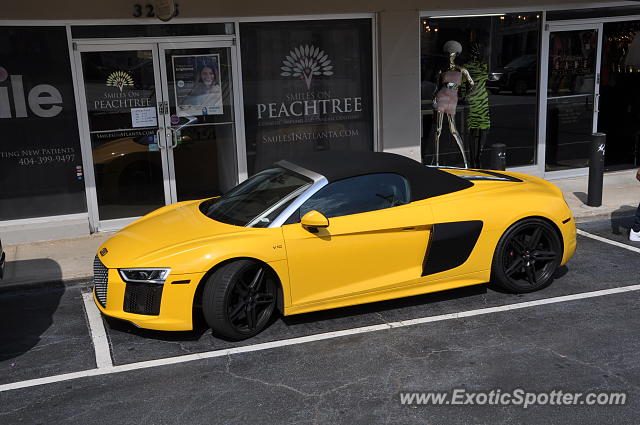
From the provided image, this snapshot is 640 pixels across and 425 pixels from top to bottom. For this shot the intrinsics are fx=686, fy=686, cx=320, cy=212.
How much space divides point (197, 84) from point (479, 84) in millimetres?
4501

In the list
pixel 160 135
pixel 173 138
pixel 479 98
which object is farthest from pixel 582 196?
pixel 160 135

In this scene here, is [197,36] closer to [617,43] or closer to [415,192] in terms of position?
[415,192]

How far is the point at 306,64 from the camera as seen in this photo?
401 inches

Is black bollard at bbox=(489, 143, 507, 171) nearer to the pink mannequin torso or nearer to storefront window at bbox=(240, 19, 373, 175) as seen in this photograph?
the pink mannequin torso

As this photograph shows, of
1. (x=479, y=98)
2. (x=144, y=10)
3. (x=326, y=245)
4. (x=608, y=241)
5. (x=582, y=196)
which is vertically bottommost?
(x=608, y=241)

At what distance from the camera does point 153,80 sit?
30.9ft

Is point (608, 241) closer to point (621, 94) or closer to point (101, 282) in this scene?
point (621, 94)

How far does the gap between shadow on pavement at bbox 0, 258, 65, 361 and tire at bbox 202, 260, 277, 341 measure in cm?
172

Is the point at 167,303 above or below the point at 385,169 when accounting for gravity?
below

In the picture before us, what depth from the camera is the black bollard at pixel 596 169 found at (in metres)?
9.58

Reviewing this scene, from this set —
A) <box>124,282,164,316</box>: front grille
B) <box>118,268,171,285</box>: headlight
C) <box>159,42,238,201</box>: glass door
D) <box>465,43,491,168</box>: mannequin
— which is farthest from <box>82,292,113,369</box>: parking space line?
<box>465,43,491,168</box>: mannequin

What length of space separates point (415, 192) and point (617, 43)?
7.54 meters

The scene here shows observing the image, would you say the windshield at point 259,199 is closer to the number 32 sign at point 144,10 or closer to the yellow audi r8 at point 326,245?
the yellow audi r8 at point 326,245

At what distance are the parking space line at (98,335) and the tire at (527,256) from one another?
3.52 meters
